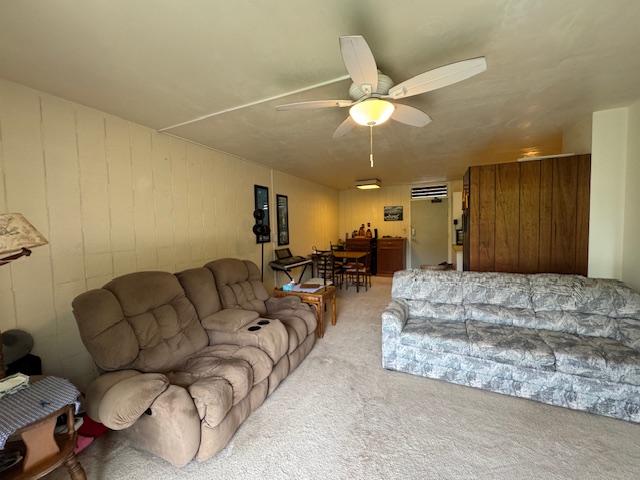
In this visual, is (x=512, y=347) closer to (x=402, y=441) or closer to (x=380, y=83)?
(x=402, y=441)

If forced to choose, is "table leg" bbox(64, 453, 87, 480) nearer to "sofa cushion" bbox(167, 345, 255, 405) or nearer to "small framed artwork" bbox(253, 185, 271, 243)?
"sofa cushion" bbox(167, 345, 255, 405)

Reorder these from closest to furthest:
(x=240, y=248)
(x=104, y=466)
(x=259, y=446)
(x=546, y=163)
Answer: (x=104, y=466) < (x=259, y=446) < (x=546, y=163) < (x=240, y=248)

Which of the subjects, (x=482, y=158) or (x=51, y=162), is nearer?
(x=51, y=162)

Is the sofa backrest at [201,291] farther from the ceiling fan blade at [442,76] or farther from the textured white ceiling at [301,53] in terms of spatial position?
the ceiling fan blade at [442,76]

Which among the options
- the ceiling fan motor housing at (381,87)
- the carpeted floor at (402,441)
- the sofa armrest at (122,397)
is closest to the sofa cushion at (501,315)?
the carpeted floor at (402,441)

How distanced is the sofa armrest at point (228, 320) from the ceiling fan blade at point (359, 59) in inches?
80.2

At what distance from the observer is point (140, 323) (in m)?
1.94

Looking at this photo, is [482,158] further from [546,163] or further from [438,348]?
[438,348]

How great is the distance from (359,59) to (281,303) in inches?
99.1

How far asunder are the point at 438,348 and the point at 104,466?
2474mm

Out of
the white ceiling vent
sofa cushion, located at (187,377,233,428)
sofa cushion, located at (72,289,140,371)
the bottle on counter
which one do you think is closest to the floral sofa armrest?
sofa cushion, located at (187,377,233,428)

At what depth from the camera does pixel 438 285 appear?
9.17 ft

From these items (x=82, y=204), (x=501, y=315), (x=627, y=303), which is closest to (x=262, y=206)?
(x=82, y=204)

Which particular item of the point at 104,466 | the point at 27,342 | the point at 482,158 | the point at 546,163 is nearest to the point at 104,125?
the point at 27,342
